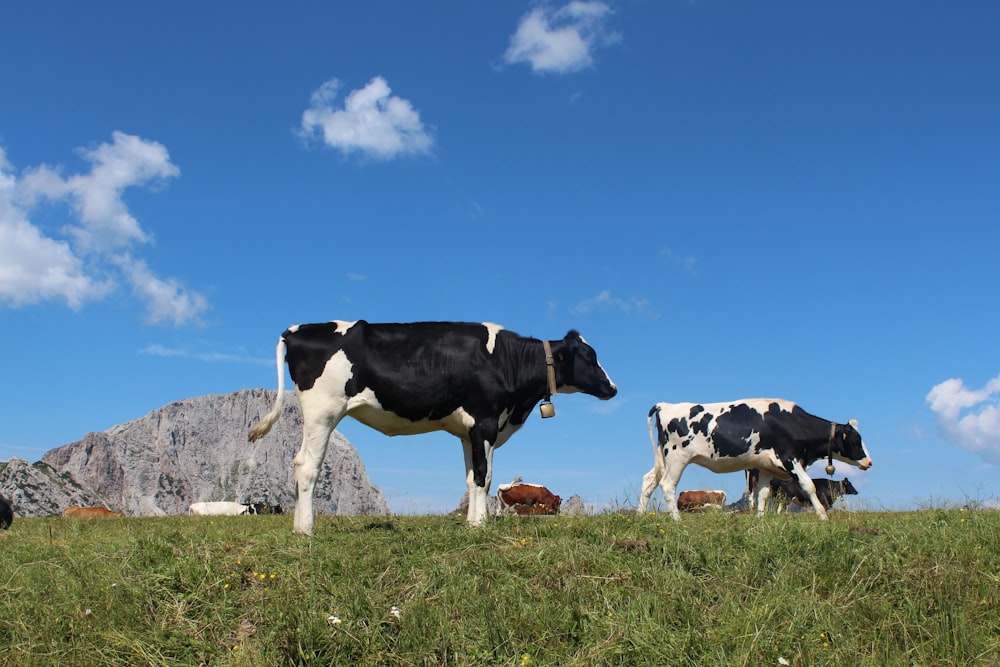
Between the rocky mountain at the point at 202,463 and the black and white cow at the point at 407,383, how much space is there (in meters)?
33.7

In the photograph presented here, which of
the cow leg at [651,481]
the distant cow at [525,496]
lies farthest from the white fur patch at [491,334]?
the distant cow at [525,496]

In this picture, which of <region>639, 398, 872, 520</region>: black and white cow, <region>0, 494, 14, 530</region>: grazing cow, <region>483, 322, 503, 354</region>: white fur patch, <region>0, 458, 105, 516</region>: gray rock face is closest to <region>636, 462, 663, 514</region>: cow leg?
<region>639, 398, 872, 520</region>: black and white cow

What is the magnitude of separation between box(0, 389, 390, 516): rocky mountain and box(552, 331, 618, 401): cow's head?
33.2m

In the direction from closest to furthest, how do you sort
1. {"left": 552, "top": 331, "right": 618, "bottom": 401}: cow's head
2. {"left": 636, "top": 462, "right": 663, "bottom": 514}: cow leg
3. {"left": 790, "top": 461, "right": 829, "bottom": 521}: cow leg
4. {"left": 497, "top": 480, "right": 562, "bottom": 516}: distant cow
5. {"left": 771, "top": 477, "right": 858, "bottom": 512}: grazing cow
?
{"left": 552, "top": 331, "right": 618, "bottom": 401}: cow's head < {"left": 790, "top": 461, "right": 829, "bottom": 521}: cow leg < {"left": 636, "top": 462, "right": 663, "bottom": 514}: cow leg < {"left": 771, "top": 477, "right": 858, "bottom": 512}: grazing cow < {"left": 497, "top": 480, "right": 562, "bottom": 516}: distant cow

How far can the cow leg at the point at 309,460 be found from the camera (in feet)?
34.2

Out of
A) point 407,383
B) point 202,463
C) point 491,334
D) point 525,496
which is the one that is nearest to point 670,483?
point 491,334

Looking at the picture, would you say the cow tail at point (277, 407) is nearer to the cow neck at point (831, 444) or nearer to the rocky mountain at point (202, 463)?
the cow neck at point (831, 444)

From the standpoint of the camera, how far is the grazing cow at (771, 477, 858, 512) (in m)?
22.5

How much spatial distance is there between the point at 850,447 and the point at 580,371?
8.71m

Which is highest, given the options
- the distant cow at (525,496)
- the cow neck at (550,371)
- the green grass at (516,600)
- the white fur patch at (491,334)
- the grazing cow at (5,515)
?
the white fur patch at (491,334)

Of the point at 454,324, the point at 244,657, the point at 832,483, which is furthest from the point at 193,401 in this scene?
the point at 244,657

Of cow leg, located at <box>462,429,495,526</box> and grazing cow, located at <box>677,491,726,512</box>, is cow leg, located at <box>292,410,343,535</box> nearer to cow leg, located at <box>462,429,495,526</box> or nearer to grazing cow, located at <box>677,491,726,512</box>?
cow leg, located at <box>462,429,495,526</box>

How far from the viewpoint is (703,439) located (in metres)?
16.4

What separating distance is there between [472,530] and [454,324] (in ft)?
12.0
